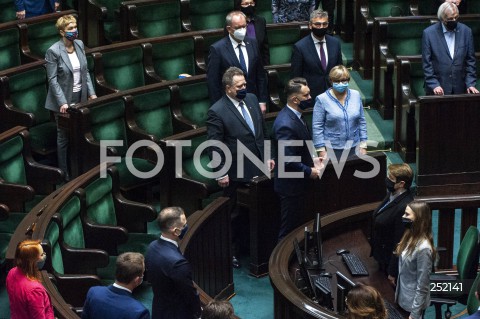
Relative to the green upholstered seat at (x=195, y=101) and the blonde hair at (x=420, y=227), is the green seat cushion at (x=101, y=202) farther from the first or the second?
the blonde hair at (x=420, y=227)

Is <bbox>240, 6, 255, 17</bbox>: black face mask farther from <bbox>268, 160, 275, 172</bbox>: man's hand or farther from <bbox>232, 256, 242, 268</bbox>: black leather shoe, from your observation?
<bbox>232, 256, 242, 268</bbox>: black leather shoe

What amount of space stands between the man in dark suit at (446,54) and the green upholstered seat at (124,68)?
51.4 inches

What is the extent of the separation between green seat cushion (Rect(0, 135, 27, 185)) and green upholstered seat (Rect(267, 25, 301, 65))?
155 cm

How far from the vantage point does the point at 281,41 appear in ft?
16.1

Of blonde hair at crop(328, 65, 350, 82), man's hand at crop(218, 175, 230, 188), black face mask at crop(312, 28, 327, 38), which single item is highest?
black face mask at crop(312, 28, 327, 38)

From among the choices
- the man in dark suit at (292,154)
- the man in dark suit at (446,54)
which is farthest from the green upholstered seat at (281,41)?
the man in dark suit at (292,154)

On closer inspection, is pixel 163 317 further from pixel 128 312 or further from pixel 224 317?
pixel 224 317

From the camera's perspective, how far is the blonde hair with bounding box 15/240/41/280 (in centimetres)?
260

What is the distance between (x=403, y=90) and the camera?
437 centimetres

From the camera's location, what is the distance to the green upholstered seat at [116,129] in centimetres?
407

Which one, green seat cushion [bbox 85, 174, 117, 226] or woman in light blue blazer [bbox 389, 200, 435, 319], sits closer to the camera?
woman in light blue blazer [bbox 389, 200, 435, 319]

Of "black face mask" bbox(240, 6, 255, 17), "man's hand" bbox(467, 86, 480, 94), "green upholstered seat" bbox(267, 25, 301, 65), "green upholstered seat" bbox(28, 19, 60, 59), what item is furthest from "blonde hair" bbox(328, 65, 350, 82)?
"green upholstered seat" bbox(28, 19, 60, 59)

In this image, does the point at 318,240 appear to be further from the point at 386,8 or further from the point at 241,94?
the point at 386,8

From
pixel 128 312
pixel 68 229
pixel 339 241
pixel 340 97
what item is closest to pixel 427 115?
pixel 340 97
